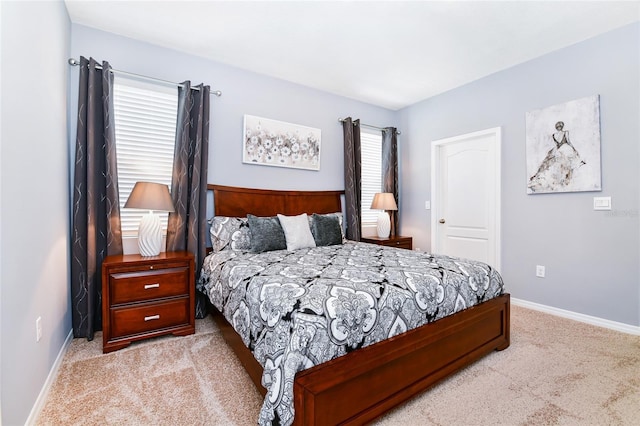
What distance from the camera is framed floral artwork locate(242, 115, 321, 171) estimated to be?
348 cm

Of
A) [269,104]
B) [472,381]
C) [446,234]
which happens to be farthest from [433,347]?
[269,104]

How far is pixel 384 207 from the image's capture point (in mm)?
4199

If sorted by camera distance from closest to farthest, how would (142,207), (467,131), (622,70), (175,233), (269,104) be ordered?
1. (142,207)
2. (622,70)
3. (175,233)
4. (269,104)
5. (467,131)

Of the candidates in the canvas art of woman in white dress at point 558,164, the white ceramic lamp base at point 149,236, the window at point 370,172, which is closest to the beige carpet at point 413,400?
the white ceramic lamp base at point 149,236

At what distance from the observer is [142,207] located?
2422 mm

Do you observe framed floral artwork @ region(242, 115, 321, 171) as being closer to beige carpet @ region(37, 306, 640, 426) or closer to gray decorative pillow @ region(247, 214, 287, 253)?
gray decorative pillow @ region(247, 214, 287, 253)

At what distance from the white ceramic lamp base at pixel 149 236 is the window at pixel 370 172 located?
2809 millimetres

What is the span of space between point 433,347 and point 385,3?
2544 millimetres

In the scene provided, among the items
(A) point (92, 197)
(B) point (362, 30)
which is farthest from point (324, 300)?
(B) point (362, 30)

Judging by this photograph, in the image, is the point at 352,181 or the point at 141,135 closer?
the point at 141,135

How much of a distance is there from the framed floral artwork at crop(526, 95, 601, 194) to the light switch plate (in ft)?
0.32

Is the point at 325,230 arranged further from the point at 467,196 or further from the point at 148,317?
the point at 467,196

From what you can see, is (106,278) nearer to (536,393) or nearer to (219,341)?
(219,341)

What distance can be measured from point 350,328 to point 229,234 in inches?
74.4
